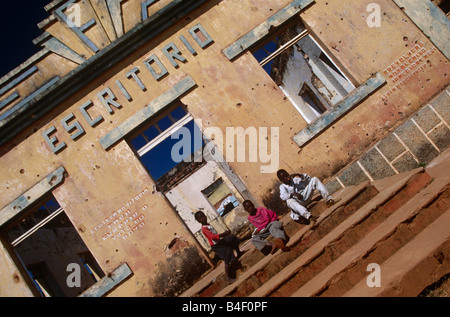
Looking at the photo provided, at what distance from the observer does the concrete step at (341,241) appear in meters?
3.15

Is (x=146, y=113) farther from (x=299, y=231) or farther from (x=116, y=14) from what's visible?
(x=299, y=231)

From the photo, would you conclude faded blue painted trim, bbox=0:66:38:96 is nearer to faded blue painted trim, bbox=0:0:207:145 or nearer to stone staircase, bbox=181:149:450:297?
faded blue painted trim, bbox=0:0:207:145

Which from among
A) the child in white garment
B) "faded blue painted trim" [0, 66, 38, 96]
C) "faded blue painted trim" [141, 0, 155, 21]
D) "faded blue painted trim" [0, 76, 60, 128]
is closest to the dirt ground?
the child in white garment

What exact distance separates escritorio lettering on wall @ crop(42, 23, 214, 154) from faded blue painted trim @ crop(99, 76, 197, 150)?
0.37 m

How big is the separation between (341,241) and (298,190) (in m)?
1.80

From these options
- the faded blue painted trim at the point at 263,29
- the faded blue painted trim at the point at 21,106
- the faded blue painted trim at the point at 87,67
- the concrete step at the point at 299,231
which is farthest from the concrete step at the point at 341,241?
the faded blue painted trim at the point at 21,106

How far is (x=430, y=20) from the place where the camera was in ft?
20.1

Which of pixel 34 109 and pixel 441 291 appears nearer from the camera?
pixel 441 291

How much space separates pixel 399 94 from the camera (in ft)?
19.5

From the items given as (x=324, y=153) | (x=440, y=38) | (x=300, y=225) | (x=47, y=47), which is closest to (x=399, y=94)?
(x=440, y=38)

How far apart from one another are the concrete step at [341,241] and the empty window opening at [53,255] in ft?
30.5

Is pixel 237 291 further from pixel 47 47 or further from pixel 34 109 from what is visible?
pixel 47 47

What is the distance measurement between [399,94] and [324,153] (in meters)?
1.90

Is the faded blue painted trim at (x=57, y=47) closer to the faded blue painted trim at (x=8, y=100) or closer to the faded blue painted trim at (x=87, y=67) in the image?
the faded blue painted trim at (x=87, y=67)
